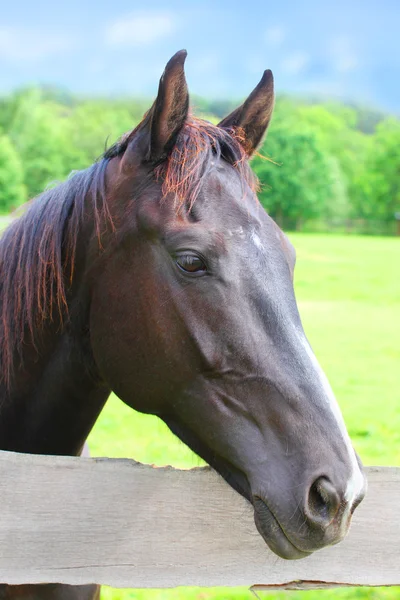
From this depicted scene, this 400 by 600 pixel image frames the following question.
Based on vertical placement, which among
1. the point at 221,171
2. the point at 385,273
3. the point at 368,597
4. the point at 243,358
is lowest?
the point at 385,273

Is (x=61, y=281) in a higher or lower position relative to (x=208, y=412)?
higher

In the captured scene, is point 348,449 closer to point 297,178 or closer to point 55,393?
point 55,393

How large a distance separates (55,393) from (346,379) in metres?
8.14

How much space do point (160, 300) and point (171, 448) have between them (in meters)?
4.73

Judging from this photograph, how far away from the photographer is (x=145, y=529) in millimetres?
1685

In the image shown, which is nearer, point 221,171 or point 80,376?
point 221,171

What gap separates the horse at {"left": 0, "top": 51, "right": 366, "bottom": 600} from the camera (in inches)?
61.7

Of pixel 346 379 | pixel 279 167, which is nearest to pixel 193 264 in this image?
pixel 346 379

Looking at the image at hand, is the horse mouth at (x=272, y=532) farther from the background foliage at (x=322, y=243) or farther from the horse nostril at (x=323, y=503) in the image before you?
the background foliage at (x=322, y=243)

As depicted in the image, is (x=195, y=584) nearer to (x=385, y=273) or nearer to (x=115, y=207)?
(x=115, y=207)

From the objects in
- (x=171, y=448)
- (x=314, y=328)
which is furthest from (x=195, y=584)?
(x=314, y=328)

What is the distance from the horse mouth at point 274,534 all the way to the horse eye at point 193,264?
65cm

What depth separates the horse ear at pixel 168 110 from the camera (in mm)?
Answer: 1759

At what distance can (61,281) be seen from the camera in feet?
6.55
